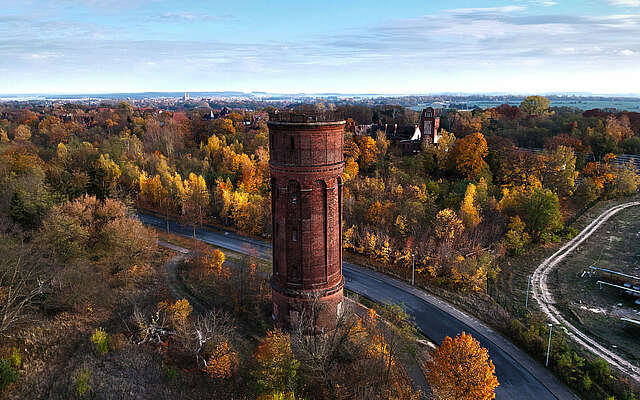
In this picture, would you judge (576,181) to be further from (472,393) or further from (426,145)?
(472,393)

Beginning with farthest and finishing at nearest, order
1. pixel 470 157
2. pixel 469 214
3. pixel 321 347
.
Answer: pixel 470 157 < pixel 469 214 < pixel 321 347

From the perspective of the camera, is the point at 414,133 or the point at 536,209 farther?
the point at 414,133

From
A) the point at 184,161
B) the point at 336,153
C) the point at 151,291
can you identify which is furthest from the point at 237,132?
the point at 336,153

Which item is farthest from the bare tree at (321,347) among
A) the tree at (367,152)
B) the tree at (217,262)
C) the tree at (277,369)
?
the tree at (367,152)

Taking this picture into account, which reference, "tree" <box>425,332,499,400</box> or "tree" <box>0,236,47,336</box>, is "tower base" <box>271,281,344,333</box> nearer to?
"tree" <box>425,332,499,400</box>

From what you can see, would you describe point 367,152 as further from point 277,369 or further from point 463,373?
point 277,369

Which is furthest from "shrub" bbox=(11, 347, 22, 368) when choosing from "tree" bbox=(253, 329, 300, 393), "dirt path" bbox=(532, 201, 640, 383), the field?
the field

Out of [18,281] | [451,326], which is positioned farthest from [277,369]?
[18,281]
